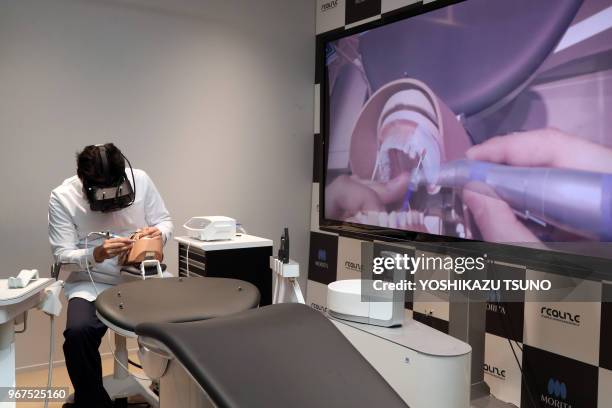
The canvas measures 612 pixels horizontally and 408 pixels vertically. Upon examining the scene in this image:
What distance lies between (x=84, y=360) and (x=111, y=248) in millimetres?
457

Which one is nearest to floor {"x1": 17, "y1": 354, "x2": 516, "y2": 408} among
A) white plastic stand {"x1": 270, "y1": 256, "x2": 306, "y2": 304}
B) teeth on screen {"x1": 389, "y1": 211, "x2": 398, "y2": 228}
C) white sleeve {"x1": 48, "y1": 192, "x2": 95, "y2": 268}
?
white sleeve {"x1": 48, "y1": 192, "x2": 95, "y2": 268}

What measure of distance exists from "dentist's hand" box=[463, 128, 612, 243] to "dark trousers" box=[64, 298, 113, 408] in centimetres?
166

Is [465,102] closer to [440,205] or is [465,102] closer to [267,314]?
[440,205]

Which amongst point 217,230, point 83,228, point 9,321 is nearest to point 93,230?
point 83,228

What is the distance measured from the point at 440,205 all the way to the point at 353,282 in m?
0.57

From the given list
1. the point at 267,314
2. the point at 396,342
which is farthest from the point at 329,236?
the point at 267,314

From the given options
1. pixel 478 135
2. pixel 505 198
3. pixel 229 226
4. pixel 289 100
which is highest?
pixel 289 100

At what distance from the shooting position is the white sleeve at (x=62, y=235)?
91.0 inches

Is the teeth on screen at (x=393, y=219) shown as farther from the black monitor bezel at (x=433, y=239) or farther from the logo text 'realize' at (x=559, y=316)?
the logo text 'realize' at (x=559, y=316)

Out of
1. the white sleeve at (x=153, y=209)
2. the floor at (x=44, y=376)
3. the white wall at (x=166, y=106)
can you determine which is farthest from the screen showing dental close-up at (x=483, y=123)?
the floor at (x=44, y=376)

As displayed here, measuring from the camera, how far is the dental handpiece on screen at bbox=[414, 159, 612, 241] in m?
1.86

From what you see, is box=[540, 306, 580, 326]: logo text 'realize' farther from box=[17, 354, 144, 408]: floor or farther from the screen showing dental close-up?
box=[17, 354, 144, 408]: floor

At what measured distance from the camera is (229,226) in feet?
9.07

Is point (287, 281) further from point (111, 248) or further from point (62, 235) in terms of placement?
point (62, 235)
